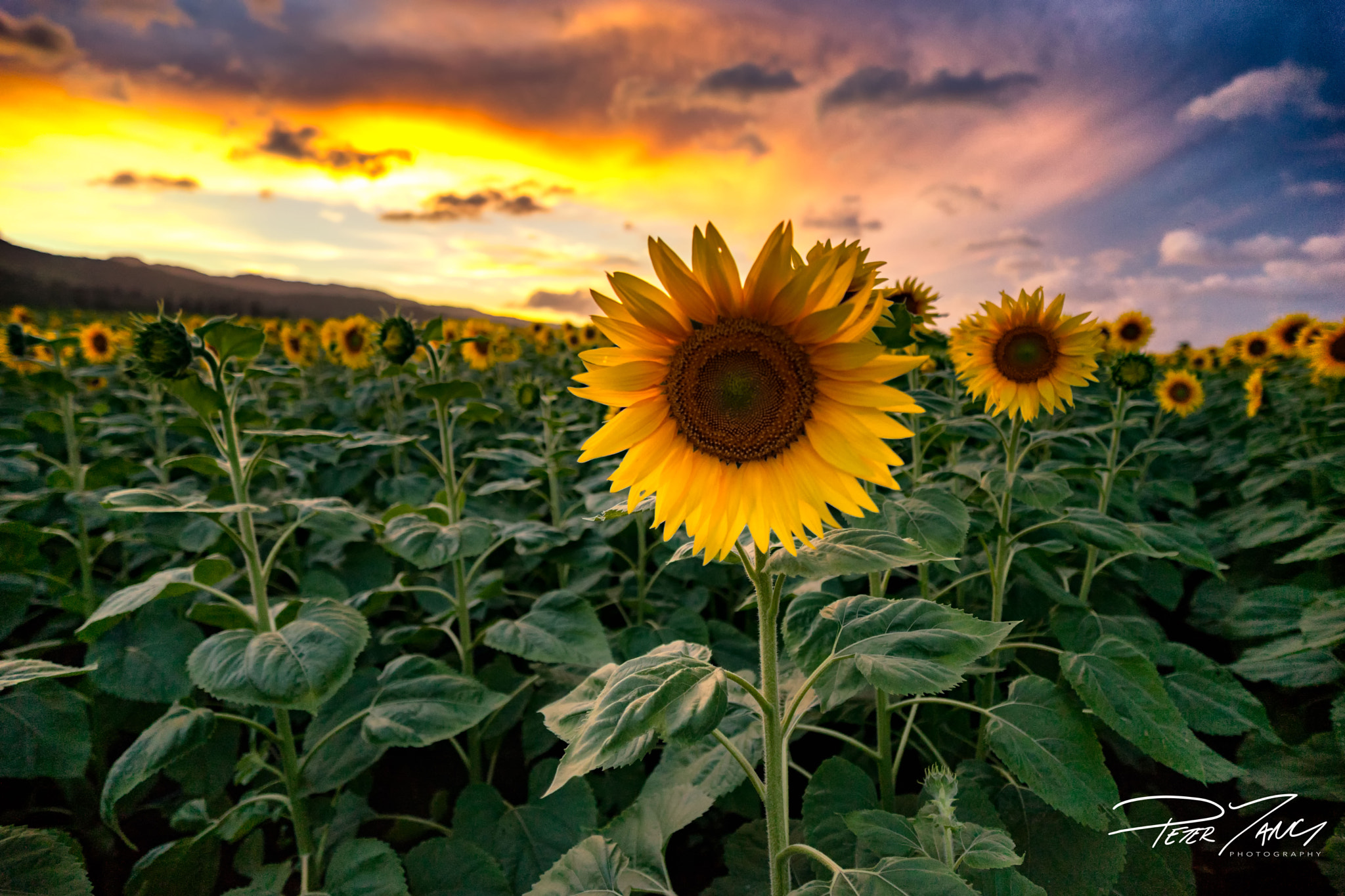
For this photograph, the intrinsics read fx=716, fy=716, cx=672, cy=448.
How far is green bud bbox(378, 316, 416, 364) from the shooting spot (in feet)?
11.2

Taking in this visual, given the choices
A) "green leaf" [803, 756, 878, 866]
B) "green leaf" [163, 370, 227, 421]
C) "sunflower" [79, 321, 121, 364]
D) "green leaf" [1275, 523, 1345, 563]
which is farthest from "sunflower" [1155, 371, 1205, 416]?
"sunflower" [79, 321, 121, 364]

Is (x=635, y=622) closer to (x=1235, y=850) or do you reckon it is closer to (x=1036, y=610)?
(x=1036, y=610)

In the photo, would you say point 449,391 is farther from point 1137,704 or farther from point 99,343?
point 99,343

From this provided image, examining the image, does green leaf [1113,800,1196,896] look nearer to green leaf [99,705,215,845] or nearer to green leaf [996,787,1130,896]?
green leaf [996,787,1130,896]

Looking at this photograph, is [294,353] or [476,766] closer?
[476,766]

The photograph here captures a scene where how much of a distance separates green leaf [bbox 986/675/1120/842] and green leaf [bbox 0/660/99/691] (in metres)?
2.51

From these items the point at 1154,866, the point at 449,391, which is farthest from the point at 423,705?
the point at 1154,866

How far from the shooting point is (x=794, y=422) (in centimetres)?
159

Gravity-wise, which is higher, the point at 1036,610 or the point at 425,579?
the point at 1036,610

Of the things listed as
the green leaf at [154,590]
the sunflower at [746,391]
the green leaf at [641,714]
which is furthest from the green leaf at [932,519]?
the green leaf at [154,590]

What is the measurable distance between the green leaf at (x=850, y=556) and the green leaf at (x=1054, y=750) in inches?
34.9

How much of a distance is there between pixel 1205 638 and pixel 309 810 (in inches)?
186

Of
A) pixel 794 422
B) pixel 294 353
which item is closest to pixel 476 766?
pixel 794 422

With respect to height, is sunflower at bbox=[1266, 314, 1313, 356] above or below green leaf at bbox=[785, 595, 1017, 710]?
above
